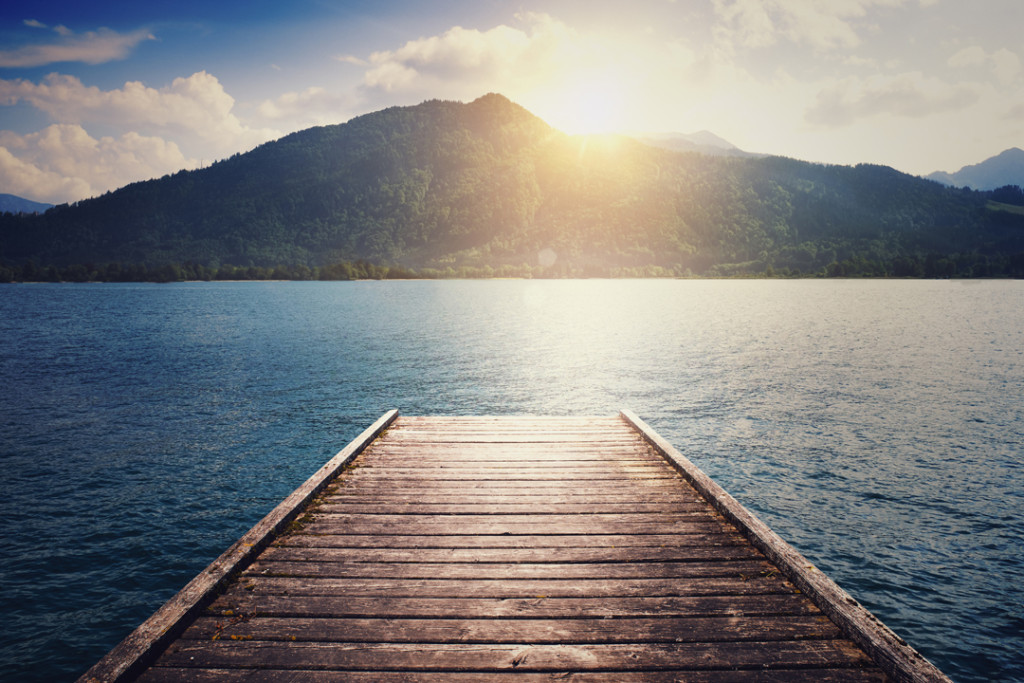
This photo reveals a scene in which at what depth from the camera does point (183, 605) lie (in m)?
4.38

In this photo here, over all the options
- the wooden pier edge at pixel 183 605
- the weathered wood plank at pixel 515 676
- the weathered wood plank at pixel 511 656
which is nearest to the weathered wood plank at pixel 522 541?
the wooden pier edge at pixel 183 605

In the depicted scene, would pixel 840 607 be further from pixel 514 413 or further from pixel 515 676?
pixel 514 413

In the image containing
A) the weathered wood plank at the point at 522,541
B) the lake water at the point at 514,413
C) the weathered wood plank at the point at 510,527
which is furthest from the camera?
the lake water at the point at 514,413

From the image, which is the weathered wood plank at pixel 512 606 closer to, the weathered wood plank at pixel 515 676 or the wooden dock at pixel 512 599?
the wooden dock at pixel 512 599

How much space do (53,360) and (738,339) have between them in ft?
155

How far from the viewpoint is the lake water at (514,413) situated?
8.16 meters

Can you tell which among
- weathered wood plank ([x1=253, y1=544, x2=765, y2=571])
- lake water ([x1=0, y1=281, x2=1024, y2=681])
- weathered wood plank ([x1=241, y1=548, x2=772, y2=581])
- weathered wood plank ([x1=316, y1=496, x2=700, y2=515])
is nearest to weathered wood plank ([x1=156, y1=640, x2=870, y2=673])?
weathered wood plank ([x1=241, y1=548, x2=772, y2=581])

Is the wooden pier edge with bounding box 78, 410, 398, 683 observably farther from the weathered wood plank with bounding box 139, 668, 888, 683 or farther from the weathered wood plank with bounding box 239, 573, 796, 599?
the weathered wood plank with bounding box 239, 573, 796, 599

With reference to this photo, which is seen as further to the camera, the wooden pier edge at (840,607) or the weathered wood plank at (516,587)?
the weathered wood plank at (516,587)

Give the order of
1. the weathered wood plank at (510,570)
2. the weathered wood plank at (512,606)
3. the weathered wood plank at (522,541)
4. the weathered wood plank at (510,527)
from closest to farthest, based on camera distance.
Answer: the weathered wood plank at (512,606) → the weathered wood plank at (510,570) → the weathered wood plank at (522,541) → the weathered wood plank at (510,527)

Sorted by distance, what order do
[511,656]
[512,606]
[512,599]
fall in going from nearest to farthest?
[511,656] < [512,606] < [512,599]

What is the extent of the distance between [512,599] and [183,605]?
2.85m

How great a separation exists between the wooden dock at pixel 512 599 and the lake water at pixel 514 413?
4.02 m

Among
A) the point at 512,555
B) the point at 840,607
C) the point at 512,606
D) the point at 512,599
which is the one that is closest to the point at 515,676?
the point at 512,606
